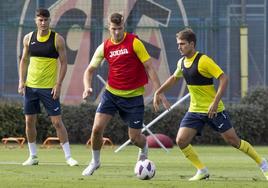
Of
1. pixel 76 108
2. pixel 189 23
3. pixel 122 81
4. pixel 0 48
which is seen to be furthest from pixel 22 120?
pixel 122 81

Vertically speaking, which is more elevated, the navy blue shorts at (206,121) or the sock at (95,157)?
the navy blue shorts at (206,121)

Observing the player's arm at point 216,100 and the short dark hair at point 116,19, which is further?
the short dark hair at point 116,19

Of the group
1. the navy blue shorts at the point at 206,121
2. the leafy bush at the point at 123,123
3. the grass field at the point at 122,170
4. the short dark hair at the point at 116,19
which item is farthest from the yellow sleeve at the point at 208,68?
the leafy bush at the point at 123,123

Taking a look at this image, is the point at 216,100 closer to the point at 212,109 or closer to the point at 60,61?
the point at 212,109

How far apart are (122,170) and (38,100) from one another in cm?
210

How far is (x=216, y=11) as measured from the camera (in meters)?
26.5

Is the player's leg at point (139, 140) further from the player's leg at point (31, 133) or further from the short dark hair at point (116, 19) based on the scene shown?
the player's leg at point (31, 133)

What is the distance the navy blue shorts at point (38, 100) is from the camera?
15508 mm

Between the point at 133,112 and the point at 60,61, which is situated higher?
the point at 60,61

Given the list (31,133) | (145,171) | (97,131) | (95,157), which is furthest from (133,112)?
(31,133)

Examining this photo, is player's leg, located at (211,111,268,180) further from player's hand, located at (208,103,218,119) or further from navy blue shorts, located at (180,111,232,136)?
player's hand, located at (208,103,218,119)

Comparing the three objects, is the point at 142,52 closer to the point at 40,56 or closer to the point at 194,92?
the point at 194,92

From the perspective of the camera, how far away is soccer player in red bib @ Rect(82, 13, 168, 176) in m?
13.3

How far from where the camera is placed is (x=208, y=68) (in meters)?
13.1
